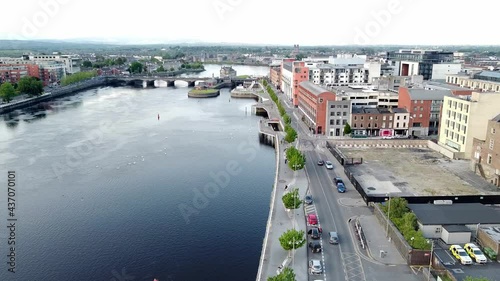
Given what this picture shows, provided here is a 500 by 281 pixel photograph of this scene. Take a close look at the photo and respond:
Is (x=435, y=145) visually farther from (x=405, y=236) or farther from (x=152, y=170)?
(x=152, y=170)

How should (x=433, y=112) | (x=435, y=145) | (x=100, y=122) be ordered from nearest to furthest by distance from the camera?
(x=435, y=145), (x=433, y=112), (x=100, y=122)

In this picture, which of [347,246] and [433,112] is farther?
[433,112]

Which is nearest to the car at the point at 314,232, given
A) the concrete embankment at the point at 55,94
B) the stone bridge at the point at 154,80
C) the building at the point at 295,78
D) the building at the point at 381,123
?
the building at the point at 381,123

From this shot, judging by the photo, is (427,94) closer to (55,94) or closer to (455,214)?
(455,214)

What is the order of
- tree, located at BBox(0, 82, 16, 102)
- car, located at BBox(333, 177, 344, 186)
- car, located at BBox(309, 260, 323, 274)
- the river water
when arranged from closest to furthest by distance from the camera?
car, located at BBox(309, 260, 323, 274) < the river water < car, located at BBox(333, 177, 344, 186) < tree, located at BBox(0, 82, 16, 102)

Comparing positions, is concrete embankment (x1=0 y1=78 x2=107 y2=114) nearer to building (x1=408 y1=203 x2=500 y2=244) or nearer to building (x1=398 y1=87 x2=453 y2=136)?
building (x1=398 y1=87 x2=453 y2=136)

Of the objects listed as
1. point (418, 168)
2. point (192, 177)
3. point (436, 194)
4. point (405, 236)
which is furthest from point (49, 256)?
point (418, 168)

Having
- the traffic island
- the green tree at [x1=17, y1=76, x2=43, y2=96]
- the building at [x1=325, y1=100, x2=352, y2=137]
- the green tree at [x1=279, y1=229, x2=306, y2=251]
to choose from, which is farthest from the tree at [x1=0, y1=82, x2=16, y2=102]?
the green tree at [x1=279, y1=229, x2=306, y2=251]
